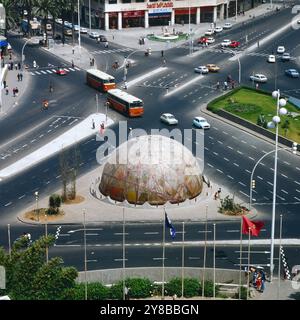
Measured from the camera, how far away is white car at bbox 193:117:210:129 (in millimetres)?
117562

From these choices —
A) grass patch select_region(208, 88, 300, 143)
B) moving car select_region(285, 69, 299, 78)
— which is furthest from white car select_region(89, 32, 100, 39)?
grass patch select_region(208, 88, 300, 143)

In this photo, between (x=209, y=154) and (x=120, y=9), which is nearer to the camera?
(x=209, y=154)

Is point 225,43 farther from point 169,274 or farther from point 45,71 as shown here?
point 169,274

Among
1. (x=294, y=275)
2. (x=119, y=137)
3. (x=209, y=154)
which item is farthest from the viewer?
(x=119, y=137)

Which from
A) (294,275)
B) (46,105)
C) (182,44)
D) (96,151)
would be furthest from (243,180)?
(182,44)

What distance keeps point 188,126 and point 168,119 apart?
10.1ft

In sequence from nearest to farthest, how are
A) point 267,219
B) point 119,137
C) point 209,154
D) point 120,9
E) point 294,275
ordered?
point 294,275, point 267,219, point 209,154, point 119,137, point 120,9

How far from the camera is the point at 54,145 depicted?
4313 inches

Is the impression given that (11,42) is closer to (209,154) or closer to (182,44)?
(182,44)

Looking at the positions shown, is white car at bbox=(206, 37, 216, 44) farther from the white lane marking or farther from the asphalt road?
the white lane marking

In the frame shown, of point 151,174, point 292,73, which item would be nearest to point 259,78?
point 292,73

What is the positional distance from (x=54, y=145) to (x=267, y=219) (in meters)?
35.9

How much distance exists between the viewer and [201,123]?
11781 centimetres

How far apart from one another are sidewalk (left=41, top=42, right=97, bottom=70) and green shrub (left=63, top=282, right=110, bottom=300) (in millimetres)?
99820
